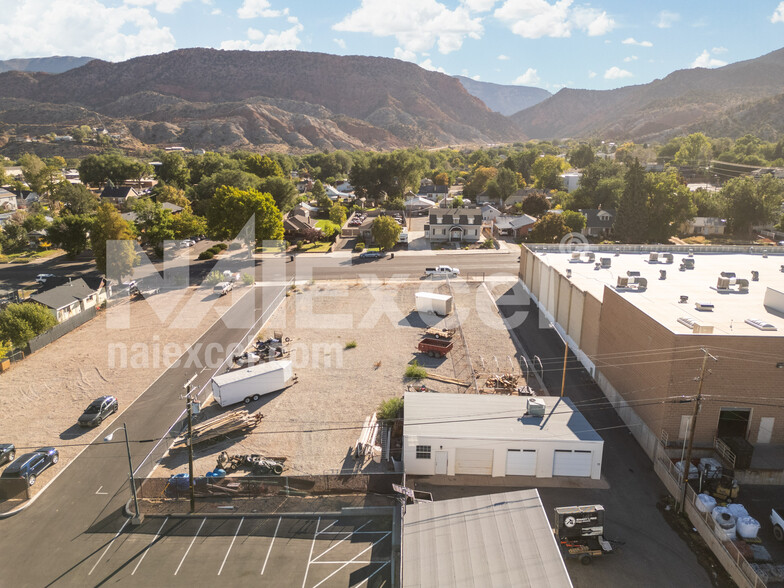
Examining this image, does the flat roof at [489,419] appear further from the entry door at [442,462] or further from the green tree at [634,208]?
the green tree at [634,208]

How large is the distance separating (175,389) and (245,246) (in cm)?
4362

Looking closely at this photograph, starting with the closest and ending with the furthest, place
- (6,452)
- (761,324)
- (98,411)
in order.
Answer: (761,324) < (6,452) < (98,411)

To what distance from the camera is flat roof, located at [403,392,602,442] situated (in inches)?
903

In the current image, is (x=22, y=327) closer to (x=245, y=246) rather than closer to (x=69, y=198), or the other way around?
(x=245, y=246)

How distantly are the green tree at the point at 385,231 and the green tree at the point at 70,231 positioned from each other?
132 feet

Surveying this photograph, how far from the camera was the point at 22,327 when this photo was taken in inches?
1444

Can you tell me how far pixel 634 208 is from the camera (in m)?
69.9

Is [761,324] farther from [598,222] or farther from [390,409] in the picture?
[598,222]

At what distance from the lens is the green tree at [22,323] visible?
36.3 metres

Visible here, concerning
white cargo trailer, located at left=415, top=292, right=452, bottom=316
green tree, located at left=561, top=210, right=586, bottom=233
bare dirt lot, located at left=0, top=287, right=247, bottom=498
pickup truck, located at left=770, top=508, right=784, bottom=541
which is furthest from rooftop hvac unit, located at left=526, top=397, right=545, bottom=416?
green tree, located at left=561, top=210, right=586, bottom=233

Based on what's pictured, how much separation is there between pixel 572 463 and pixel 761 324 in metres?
12.4

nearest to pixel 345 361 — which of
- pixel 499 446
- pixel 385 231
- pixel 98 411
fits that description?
pixel 499 446

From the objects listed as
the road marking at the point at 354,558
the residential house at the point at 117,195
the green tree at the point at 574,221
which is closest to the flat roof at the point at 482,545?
the road marking at the point at 354,558

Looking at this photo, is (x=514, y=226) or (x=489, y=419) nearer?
(x=489, y=419)
